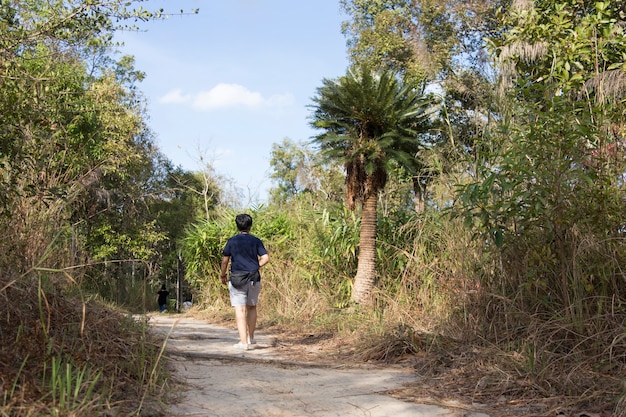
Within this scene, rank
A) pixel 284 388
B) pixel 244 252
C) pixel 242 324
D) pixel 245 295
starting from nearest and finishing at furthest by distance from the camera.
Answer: pixel 284 388
pixel 242 324
pixel 245 295
pixel 244 252

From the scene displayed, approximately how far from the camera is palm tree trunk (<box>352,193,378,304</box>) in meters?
8.84

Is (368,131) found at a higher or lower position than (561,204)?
higher

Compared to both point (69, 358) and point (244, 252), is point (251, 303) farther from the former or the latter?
point (69, 358)

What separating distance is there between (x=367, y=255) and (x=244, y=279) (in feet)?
8.52

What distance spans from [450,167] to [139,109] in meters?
23.5

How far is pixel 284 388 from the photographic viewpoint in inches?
171

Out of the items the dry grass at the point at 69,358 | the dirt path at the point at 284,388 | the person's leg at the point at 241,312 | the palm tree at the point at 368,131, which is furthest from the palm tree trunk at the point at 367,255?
the dry grass at the point at 69,358

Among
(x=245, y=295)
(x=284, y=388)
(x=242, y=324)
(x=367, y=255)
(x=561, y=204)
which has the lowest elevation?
(x=284, y=388)

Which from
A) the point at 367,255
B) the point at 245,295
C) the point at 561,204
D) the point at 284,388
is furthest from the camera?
the point at 367,255

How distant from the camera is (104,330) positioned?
401 centimetres

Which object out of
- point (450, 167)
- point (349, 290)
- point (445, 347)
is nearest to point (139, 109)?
point (349, 290)

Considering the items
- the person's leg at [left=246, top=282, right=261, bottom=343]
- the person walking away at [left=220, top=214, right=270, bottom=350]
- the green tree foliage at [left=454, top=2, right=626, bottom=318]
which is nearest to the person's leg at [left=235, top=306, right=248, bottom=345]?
the person walking away at [left=220, top=214, right=270, bottom=350]

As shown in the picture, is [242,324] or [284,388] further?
[242,324]

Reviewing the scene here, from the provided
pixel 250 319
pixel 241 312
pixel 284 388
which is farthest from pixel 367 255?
pixel 284 388
